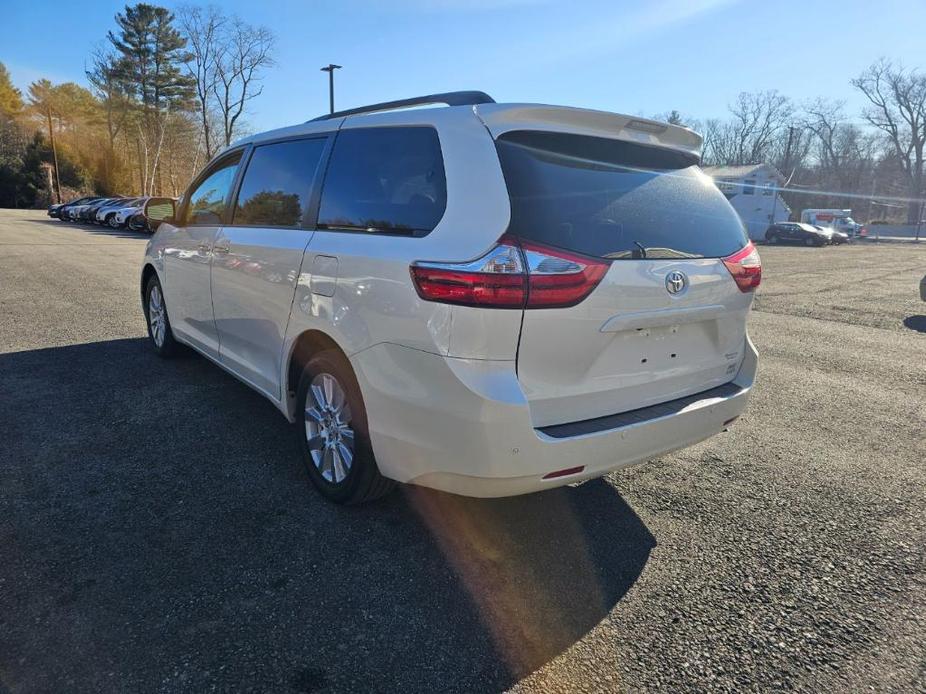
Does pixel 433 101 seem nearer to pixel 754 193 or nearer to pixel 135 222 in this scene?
pixel 135 222

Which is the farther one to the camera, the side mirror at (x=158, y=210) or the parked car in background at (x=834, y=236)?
the parked car in background at (x=834, y=236)

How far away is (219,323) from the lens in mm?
4203

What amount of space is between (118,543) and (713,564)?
268cm

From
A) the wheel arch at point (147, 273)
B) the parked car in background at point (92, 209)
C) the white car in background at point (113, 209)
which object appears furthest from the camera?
the parked car in background at point (92, 209)

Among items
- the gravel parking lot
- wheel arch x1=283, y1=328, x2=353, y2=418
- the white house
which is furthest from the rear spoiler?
the white house

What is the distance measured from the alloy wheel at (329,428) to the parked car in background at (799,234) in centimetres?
4209

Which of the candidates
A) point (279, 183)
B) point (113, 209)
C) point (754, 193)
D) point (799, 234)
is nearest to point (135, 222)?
point (113, 209)

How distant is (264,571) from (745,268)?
264cm

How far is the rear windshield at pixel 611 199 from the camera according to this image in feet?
7.70

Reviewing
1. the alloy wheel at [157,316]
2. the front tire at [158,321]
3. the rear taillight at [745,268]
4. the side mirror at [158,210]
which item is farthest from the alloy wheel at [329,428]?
the side mirror at [158,210]

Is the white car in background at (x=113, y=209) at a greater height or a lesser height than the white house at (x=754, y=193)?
lesser

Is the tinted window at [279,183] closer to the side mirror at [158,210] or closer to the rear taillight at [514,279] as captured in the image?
the rear taillight at [514,279]

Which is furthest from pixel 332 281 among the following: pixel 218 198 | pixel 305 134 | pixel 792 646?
pixel 792 646

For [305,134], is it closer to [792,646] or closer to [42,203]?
[792,646]
